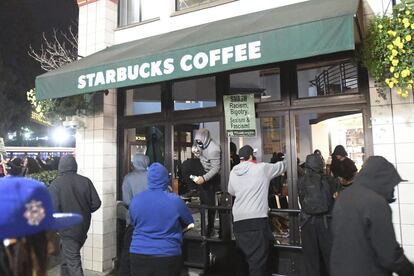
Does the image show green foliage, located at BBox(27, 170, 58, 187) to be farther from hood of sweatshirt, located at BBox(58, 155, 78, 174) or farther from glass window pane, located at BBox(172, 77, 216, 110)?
glass window pane, located at BBox(172, 77, 216, 110)

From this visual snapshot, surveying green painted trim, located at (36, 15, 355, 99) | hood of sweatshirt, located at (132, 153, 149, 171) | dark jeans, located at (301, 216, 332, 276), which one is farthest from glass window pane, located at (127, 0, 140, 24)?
dark jeans, located at (301, 216, 332, 276)

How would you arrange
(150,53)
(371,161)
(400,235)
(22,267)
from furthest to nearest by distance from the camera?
(150,53) → (400,235) → (371,161) → (22,267)

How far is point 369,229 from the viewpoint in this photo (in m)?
2.79

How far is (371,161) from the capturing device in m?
2.99

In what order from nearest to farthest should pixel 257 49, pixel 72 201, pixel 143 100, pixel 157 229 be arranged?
pixel 157 229 → pixel 257 49 → pixel 72 201 → pixel 143 100

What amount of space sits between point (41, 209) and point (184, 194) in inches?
217

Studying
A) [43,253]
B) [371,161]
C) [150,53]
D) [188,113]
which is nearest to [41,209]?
[43,253]

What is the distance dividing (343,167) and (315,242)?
143 centimetres

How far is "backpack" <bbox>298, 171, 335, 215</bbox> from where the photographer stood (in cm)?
465

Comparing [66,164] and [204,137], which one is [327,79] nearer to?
[204,137]

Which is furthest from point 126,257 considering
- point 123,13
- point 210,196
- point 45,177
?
point 123,13

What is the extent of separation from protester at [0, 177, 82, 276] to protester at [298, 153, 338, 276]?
3.74m

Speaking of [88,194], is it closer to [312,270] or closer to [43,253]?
[312,270]

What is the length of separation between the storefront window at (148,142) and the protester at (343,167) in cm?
291
